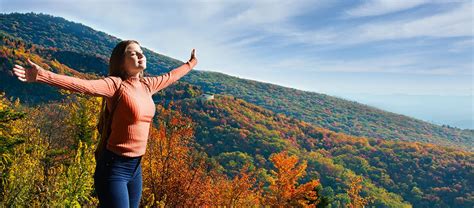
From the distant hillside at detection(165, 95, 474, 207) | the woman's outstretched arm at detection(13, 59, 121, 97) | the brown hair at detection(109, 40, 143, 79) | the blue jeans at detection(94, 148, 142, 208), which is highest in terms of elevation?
the brown hair at detection(109, 40, 143, 79)

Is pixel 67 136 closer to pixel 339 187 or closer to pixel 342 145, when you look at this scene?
pixel 339 187

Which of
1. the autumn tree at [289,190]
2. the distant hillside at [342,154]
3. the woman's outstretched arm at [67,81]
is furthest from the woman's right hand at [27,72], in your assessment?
the distant hillside at [342,154]

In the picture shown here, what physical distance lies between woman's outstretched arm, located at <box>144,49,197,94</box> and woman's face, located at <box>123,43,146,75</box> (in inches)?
7.9

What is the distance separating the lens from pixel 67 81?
2.10m

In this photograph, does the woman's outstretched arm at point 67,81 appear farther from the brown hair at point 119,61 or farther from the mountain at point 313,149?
the mountain at point 313,149

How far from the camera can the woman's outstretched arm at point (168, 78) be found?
2.90 m

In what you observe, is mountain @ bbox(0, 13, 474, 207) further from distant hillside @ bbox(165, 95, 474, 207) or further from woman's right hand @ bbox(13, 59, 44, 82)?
woman's right hand @ bbox(13, 59, 44, 82)

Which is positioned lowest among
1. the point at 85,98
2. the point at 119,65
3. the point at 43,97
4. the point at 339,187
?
the point at 339,187

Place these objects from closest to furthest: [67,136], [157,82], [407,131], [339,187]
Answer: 1. [157,82]
2. [67,136]
3. [339,187]
4. [407,131]

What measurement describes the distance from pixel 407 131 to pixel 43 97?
15749 centimetres

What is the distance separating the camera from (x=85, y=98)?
18500mm

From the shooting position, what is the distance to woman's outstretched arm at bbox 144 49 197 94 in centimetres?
290

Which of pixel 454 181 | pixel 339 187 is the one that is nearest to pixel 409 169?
pixel 454 181

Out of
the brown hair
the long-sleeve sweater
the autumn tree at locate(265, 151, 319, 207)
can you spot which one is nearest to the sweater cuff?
the long-sleeve sweater
